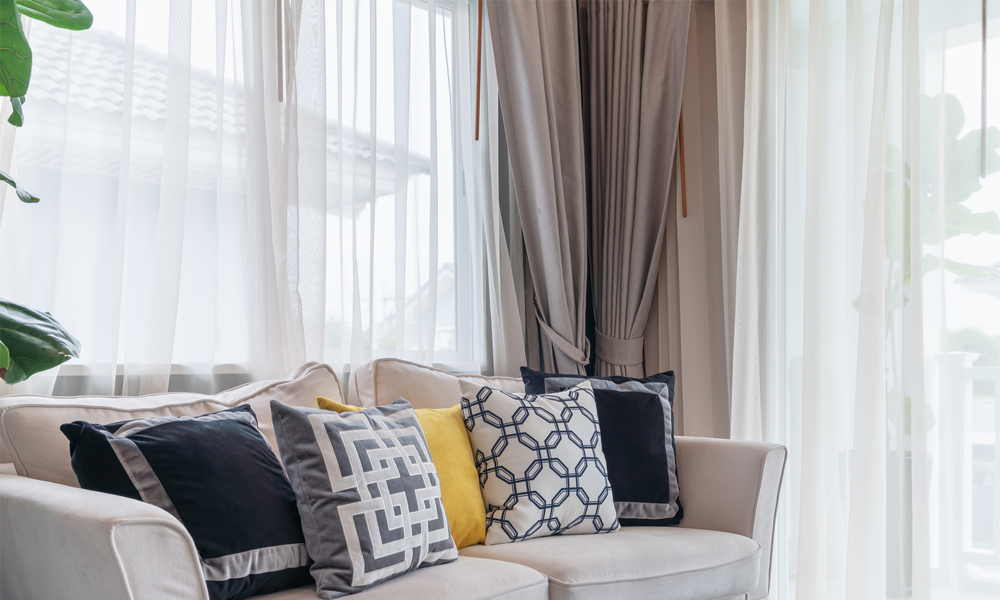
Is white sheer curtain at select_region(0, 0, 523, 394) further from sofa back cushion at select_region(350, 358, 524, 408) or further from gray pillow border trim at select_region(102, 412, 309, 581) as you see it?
gray pillow border trim at select_region(102, 412, 309, 581)

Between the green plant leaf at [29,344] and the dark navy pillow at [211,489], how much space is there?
0.25 metres

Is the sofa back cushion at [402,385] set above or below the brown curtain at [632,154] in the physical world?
below

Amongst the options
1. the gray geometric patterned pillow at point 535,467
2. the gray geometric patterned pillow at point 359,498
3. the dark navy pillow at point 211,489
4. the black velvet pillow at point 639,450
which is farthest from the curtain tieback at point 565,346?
the dark navy pillow at point 211,489

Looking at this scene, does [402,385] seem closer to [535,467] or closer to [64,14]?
[535,467]

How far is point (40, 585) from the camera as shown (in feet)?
3.89

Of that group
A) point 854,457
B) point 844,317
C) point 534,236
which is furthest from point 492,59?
point 854,457

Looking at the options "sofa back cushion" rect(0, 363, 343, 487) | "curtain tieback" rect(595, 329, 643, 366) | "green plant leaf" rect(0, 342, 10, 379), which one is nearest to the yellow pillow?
"sofa back cushion" rect(0, 363, 343, 487)

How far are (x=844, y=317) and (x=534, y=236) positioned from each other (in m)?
1.13

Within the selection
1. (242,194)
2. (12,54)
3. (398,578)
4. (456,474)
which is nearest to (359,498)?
(398,578)

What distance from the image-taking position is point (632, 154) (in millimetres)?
3053

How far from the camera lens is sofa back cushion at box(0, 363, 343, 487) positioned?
1.48 metres

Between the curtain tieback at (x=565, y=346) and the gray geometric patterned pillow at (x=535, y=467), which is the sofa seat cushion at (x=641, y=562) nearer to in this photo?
the gray geometric patterned pillow at (x=535, y=467)

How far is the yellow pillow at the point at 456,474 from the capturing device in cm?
183

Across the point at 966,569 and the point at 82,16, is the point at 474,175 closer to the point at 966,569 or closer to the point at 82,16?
the point at 82,16
